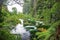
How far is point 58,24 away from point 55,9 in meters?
0.36

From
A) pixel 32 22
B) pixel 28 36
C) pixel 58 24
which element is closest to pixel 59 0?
pixel 58 24

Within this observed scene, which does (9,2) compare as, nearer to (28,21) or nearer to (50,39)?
(50,39)

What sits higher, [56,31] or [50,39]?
[56,31]

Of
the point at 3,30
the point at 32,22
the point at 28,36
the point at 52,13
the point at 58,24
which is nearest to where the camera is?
the point at 58,24

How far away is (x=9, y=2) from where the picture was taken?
507 cm

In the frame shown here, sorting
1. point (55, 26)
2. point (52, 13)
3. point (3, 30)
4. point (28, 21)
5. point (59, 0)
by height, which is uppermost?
point (59, 0)

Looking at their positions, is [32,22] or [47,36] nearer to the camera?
[47,36]

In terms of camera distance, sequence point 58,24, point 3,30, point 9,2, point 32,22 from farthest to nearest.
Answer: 1. point 32,22
2. point 9,2
3. point 3,30
4. point 58,24

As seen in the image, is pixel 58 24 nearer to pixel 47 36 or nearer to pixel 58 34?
pixel 58 34

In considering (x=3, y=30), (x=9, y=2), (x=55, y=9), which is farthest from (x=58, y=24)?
(x=9, y=2)

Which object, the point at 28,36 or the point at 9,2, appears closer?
the point at 9,2

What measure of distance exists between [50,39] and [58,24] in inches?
19.1

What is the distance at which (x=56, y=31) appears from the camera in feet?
11.8

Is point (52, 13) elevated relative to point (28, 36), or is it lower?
elevated
